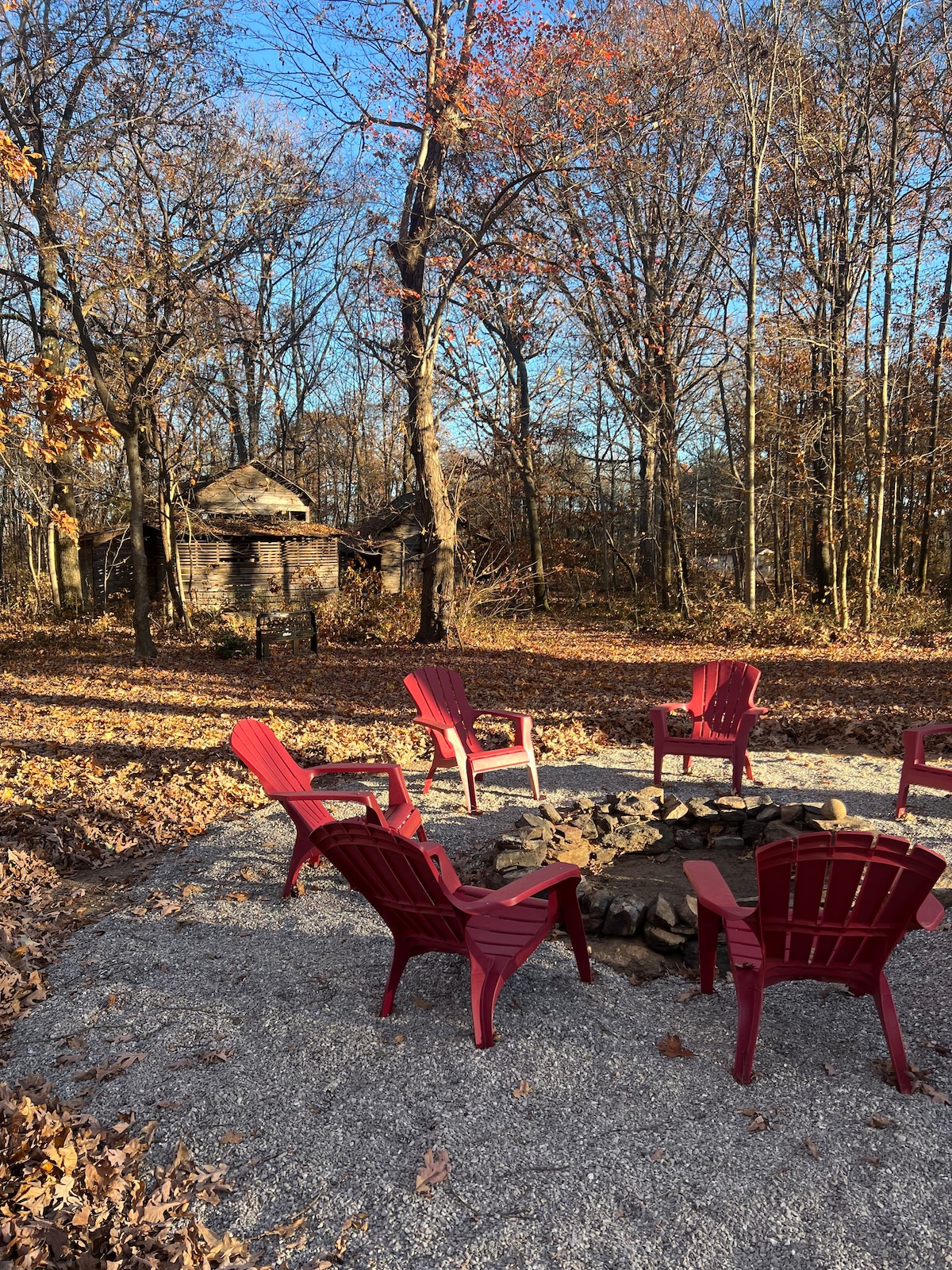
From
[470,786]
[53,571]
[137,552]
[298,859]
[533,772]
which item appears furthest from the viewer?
[53,571]

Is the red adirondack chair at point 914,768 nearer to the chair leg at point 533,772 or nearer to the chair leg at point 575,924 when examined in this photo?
the chair leg at point 533,772

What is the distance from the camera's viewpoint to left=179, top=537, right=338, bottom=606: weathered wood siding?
79.2 ft

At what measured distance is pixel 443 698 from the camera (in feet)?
21.6

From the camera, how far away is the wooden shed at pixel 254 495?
25047 millimetres

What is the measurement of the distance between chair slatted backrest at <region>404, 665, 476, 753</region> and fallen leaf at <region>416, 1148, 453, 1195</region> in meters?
3.86

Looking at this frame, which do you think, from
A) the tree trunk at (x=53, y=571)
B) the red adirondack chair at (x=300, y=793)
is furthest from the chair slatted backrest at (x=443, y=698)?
the tree trunk at (x=53, y=571)

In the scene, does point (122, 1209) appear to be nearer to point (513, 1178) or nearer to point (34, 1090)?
point (34, 1090)

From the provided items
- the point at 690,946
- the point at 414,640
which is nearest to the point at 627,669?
the point at 414,640

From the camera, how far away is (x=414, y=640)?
52.5 ft

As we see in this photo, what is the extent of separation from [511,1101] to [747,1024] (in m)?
0.87

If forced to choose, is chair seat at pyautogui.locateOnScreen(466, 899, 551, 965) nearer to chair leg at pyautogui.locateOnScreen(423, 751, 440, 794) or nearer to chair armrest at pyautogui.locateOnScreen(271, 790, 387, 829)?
chair armrest at pyautogui.locateOnScreen(271, 790, 387, 829)

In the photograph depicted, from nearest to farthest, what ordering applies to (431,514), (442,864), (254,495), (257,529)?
1. (442,864)
2. (431,514)
3. (257,529)
4. (254,495)

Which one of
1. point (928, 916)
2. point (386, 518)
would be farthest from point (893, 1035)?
point (386, 518)

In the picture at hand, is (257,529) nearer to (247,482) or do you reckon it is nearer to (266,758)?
(247,482)
